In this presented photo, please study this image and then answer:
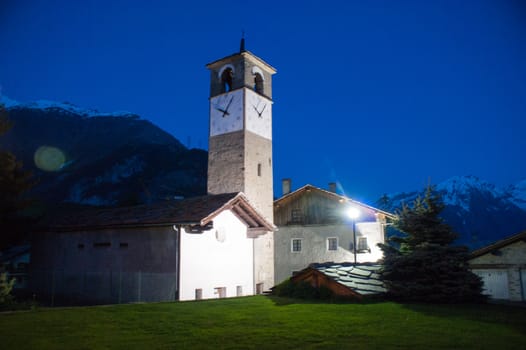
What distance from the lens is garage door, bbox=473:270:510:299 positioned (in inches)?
894

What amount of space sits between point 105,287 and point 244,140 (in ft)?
41.3

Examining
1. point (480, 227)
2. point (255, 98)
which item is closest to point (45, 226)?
point (255, 98)

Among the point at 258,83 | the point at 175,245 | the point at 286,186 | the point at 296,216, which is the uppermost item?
the point at 258,83

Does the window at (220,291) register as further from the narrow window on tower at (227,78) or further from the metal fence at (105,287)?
the narrow window on tower at (227,78)

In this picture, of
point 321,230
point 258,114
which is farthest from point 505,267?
point 258,114

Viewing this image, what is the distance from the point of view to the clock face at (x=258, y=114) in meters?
28.7

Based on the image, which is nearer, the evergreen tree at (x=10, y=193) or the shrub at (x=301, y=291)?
the shrub at (x=301, y=291)

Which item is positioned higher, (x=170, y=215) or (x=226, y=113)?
(x=226, y=113)

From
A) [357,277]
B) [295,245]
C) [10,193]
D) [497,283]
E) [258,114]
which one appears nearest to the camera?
[357,277]

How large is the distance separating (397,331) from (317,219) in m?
21.9

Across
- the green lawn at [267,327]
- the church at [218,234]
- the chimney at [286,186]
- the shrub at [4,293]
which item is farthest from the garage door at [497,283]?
the shrub at [4,293]

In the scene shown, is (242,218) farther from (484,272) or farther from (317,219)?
(484,272)

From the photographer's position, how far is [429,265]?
15625 millimetres

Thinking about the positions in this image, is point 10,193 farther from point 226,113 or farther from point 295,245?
point 295,245
